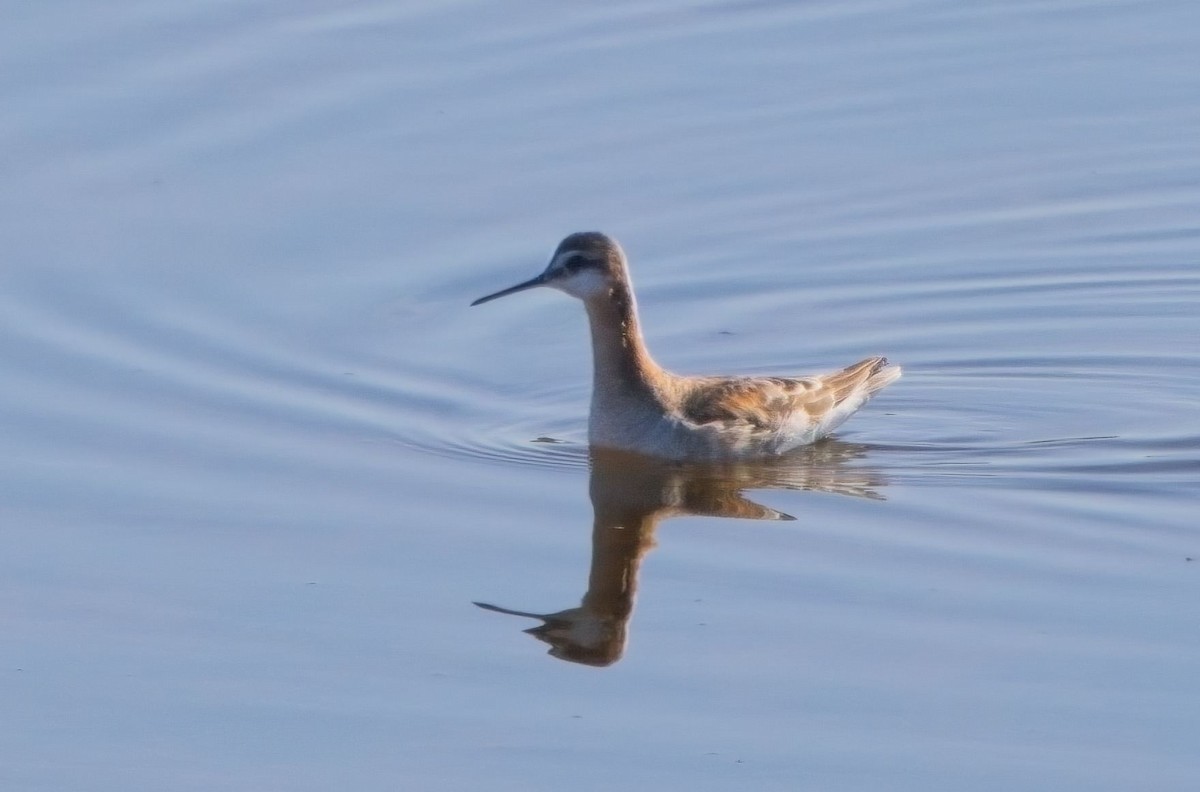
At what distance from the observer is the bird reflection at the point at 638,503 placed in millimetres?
10539

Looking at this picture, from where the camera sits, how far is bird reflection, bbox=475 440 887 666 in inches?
415

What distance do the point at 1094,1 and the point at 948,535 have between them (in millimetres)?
10088

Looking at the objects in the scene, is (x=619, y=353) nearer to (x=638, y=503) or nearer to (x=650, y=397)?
(x=650, y=397)

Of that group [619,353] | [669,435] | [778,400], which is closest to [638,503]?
[669,435]

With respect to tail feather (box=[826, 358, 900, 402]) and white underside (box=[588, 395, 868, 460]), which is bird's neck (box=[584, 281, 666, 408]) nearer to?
white underside (box=[588, 395, 868, 460])

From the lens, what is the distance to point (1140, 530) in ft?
38.3

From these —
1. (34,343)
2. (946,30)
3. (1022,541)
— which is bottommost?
(1022,541)

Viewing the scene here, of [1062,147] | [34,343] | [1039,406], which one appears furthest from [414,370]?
[1062,147]

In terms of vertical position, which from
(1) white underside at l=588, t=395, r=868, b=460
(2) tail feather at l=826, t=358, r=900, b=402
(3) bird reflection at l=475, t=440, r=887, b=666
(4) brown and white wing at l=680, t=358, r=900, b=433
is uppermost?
(2) tail feather at l=826, t=358, r=900, b=402

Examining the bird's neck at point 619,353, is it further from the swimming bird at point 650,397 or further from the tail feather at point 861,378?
the tail feather at point 861,378

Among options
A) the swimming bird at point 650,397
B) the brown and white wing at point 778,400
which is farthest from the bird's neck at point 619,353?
the brown and white wing at point 778,400

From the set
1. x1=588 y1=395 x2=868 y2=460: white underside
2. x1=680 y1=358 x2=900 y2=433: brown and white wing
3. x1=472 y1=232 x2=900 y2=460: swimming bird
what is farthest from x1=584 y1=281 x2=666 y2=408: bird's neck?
x1=680 y1=358 x2=900 y2=433: brown and white wing

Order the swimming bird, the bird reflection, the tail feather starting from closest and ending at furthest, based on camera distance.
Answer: the bird reflection < the swimming bird < the tail feather

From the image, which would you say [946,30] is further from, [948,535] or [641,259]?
[948,535]
